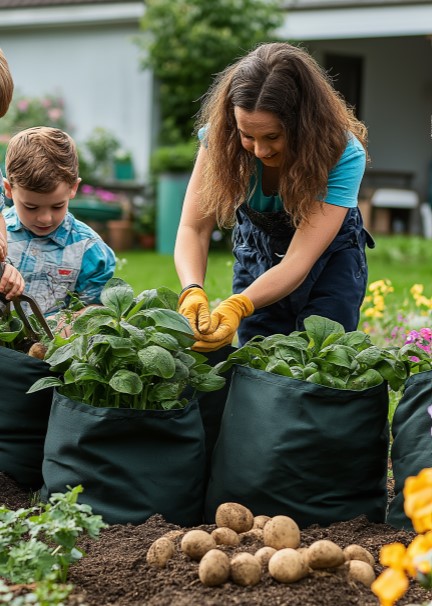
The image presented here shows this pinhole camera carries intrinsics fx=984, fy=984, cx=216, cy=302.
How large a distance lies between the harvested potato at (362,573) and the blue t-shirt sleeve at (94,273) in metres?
1.71

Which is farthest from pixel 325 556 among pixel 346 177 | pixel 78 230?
pixel 78 230

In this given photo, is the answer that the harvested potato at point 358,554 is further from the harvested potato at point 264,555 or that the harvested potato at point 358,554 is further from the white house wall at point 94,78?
the white house wall at point 94,78

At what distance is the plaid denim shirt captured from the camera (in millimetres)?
3430

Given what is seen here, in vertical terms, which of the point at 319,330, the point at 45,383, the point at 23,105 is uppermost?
the point at 319,330

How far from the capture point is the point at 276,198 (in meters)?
3.13

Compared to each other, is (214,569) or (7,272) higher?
(7,272)

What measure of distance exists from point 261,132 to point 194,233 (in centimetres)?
54

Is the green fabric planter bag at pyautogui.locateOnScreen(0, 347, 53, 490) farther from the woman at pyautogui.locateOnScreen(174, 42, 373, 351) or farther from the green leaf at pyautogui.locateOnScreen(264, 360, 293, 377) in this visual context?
the green leaf at pyautogui.locateOnScreen(264, 360, 293, 377)

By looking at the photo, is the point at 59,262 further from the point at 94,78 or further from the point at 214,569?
the point at 94,78

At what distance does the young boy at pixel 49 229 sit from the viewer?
10.8 feet

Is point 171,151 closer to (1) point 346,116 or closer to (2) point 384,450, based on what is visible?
(1) point 346,116

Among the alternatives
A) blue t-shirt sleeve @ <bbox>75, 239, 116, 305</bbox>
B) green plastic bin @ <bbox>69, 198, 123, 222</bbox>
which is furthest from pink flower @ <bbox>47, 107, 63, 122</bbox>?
blue t-shirt sleeve @ <bbox>75, 239, 116, 305</bbox>

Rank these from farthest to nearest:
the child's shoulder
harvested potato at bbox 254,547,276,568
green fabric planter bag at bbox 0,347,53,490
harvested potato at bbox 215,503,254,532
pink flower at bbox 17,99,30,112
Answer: pink flower at bbox 17,99,30,112 → the child's shoulder → green fabric planter bag at bbox 0,347,53,490 → harvested potato at bbox 215,503,254,532 → harvested potato at bbox 254,547,276,568

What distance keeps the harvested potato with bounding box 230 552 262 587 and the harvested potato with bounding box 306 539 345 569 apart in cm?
11
